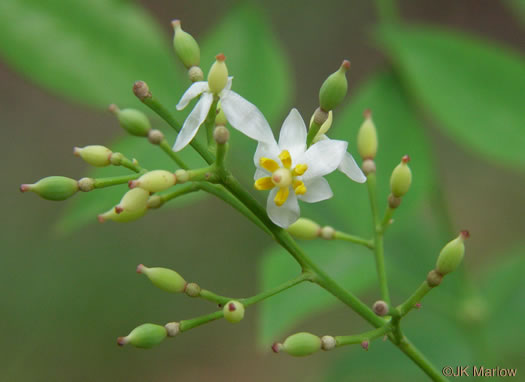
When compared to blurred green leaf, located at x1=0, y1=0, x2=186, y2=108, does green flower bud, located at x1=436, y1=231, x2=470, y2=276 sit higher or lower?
lower

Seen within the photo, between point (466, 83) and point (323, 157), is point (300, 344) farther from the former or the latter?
point (466, 83)

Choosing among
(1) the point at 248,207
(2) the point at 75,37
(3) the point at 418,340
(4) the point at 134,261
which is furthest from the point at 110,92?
(4) the point at 134,261

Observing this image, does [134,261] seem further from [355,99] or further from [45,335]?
[355,99]

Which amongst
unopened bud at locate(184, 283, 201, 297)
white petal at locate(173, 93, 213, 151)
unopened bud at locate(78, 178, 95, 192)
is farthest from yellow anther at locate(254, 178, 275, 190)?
unopened bud at locate(78, 178, 95, 192)

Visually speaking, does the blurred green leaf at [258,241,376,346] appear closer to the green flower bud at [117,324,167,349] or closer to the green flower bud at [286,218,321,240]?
the green flower bud at [286,218,321,240]

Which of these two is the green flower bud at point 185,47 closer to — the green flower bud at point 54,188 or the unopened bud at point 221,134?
the unopened bud at point 221,134

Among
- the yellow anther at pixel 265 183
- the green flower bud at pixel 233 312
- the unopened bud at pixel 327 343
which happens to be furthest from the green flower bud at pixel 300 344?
the yellow anther at pixel 265 183

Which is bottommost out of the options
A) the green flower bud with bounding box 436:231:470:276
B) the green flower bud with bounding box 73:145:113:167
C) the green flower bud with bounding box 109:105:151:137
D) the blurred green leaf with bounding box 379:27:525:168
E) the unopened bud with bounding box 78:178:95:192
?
the green flower bud with bounding box 436:231:470:276
